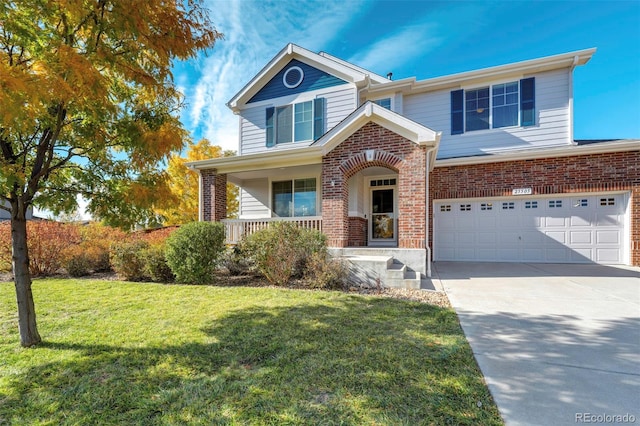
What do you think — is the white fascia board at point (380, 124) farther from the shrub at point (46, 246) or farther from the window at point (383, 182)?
the shrub at point (46, 246)

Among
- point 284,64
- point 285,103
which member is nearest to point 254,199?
point 285,103

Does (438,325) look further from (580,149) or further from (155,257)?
(580,149)

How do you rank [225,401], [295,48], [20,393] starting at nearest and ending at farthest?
[225,401] → [20,393] → [295,48]

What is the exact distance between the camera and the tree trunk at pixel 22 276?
3.51 metres

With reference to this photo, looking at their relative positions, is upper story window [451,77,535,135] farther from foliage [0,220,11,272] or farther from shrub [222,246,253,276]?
foliage [0,220,11,272]

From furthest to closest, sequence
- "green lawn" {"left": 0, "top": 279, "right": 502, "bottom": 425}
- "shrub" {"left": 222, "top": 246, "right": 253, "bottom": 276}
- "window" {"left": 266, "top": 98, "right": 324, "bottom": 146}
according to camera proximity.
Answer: "window" {"left": 266, "top": 98, "right": 324, "bottom": 146} < "shrub" {"left": 222, "top": 246, "right": 253, "bottom": 276} < "green lawn" {"left": 0, "top": 279, "right": 502, "bottom": 425}

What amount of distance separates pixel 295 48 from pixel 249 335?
39.2 feet

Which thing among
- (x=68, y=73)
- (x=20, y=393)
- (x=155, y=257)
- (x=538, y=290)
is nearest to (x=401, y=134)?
(x=538, y=290)

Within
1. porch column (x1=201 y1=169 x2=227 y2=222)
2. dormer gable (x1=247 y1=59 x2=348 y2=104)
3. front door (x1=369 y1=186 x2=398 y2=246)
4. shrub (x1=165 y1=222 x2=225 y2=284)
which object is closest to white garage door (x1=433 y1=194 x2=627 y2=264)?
front door (x1=369 y1=186 x2=398 y2=246)

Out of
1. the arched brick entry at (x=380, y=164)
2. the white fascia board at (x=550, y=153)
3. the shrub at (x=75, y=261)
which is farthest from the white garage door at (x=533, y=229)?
the shrub at (x=75, y=261)

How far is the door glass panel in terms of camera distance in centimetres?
1112

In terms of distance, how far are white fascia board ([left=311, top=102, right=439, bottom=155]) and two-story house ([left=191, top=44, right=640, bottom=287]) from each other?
0.12ft

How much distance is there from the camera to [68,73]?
108 inches

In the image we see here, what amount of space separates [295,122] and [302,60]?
272 cm
